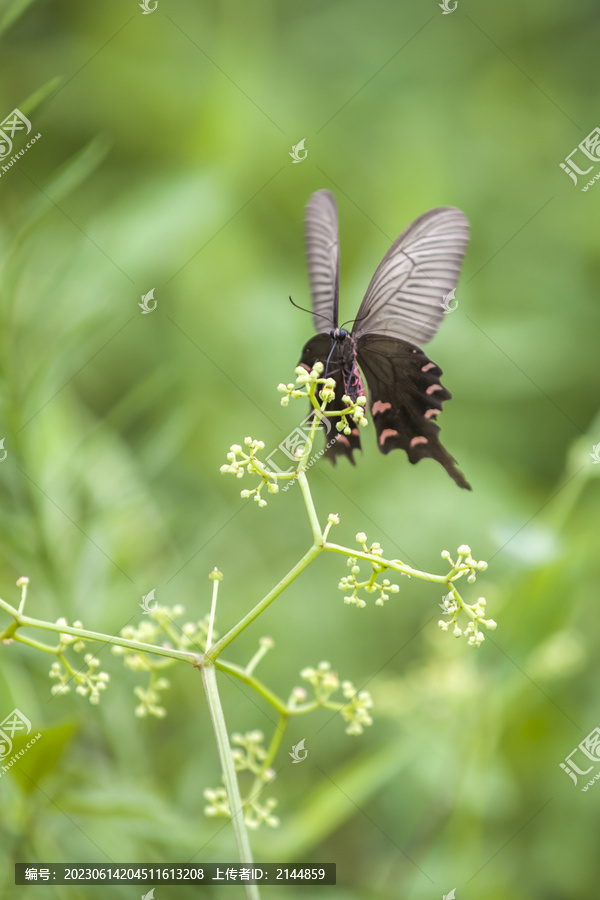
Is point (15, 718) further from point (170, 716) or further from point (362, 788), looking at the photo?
point (170, 716)

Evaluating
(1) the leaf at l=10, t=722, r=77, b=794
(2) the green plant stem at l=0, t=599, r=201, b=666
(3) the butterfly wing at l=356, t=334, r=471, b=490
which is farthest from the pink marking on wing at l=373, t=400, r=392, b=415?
(1) the leaf at l=10, t=722, r=77, b=794

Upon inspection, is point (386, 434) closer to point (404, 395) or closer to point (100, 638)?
point (404, 395)

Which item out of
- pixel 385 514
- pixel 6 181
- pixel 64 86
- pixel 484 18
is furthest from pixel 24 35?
pixel 385 514

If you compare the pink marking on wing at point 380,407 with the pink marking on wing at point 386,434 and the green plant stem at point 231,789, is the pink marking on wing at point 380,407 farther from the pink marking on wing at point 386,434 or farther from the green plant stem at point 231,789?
the green plant stem at point 231,789

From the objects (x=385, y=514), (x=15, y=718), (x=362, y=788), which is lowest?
(x=15, y=718)

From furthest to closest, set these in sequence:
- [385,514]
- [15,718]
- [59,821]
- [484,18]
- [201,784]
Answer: [484,18], [385,514], [201,784], [59,821], [15,718]

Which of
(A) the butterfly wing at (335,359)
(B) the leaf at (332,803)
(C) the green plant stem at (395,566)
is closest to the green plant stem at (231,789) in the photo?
(C) the green plant stem at (395,566)

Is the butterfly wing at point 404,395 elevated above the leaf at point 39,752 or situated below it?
above
